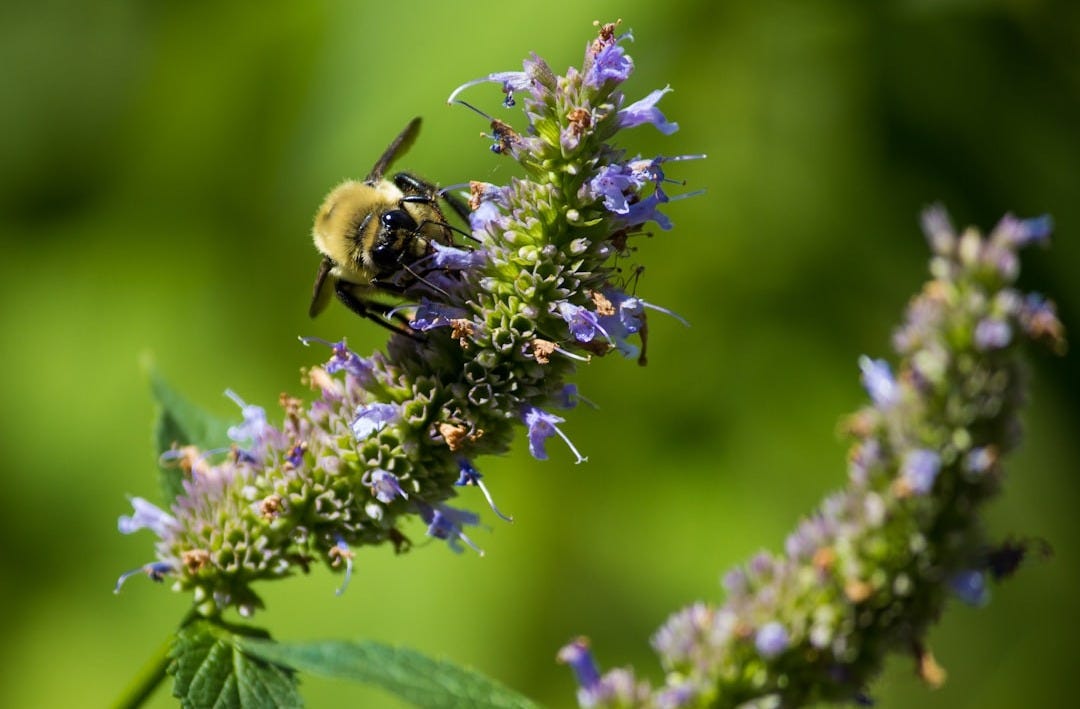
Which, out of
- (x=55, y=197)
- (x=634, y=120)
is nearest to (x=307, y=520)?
(x=634, y=120)

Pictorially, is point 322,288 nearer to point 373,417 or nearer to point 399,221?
point 399,221

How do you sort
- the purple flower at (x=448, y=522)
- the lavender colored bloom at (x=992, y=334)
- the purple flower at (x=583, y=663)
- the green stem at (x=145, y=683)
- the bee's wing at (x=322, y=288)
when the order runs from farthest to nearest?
the bee's wing at (x=322, y=288) → the purple flower at (x=448, y=522) → the green stem at (x=145, y=683) → the purple flower at (x=583, y=663) → the lavender colored bloom at (x=992, y=334)

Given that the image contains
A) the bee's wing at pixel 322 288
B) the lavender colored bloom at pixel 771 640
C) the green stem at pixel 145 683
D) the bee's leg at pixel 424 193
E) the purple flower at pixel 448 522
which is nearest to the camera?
the lavender colored bloom at pixel 771 640

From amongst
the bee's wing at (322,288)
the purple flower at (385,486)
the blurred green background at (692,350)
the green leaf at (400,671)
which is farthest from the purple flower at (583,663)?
the blurred green background at (692,350)

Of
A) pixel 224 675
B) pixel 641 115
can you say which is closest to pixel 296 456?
pixel 224 675

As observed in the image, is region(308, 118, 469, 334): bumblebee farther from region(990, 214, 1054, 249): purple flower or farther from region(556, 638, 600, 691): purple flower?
region(990, 214, 1054, 249): purple flower

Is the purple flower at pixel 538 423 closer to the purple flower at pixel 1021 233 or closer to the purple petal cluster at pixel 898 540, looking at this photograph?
the purple petal cluster at pixel 898 540
